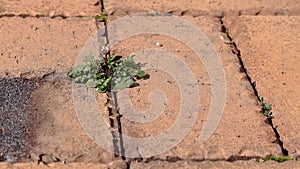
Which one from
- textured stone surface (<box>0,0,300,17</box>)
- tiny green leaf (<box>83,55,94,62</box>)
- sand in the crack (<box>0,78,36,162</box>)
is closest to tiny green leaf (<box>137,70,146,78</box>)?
tiny green leaf (<box>83,55,94,62</box>)

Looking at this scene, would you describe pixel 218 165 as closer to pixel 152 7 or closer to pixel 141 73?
pixel 141 73

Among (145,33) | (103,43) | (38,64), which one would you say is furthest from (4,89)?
(145,33)

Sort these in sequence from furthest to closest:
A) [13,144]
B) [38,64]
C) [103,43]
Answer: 1. [103,43]
2. [38,64]
3. [13,144]

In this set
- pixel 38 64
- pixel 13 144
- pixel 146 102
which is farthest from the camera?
pixel 38 64

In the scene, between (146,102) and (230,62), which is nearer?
(146,102)

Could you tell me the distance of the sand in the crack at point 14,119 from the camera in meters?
2.73

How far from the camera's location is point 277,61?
352cm

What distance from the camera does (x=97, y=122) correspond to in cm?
293

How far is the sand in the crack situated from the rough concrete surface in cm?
1

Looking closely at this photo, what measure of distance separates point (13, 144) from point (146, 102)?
2.42ft

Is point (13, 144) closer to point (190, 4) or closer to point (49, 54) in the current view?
point (49, 54)

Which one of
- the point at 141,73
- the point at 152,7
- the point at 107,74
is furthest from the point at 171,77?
the point at 152,7

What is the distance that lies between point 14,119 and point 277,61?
1.61 m

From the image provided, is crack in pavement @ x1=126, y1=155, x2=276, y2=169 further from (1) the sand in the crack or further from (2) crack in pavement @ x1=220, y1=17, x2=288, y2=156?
(1) the sand in the crack
